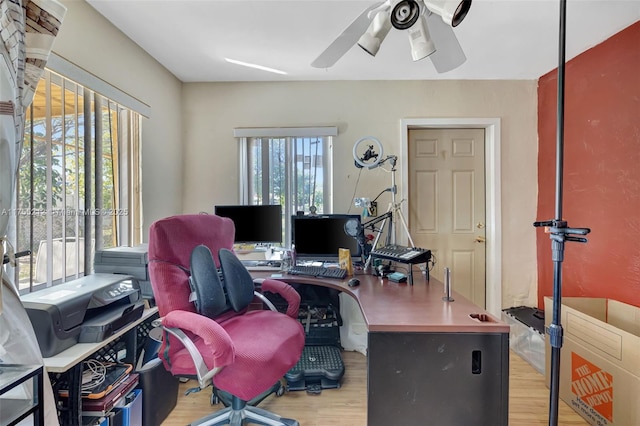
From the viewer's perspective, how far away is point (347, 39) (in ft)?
4.73

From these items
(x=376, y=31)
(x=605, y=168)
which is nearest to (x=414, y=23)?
(x=376, y=31)

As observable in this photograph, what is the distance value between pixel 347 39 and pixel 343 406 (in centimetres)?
207

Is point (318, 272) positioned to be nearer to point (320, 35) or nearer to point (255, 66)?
point (320, 35)

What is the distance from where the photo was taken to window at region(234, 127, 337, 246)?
2564 millimetres

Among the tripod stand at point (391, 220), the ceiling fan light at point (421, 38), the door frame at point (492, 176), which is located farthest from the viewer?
the door frame at point (492, 176)

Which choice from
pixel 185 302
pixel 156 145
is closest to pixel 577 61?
pixel 185 302

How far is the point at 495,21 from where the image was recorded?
173 centimetres

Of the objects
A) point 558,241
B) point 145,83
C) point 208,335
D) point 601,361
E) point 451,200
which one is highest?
point 145,83

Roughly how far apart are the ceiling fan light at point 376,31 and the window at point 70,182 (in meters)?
1.49

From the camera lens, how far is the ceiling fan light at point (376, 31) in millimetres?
1245

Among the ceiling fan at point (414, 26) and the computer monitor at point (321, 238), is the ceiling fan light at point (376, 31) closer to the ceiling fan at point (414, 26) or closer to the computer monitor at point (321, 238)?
the ceiling fan at point (414, 26)

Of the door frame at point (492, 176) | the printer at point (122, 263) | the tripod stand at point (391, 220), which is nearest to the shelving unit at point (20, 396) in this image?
the printer at point (122, 263)

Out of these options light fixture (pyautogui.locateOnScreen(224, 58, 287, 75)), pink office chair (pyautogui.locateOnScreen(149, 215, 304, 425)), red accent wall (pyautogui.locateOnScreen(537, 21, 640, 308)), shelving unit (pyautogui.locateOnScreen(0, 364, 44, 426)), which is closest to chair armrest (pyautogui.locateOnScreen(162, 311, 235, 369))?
pink office chair (pyautogui.locateOnScreen(149, 215, 304, 425))

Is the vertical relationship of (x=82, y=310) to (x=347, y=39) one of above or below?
below
